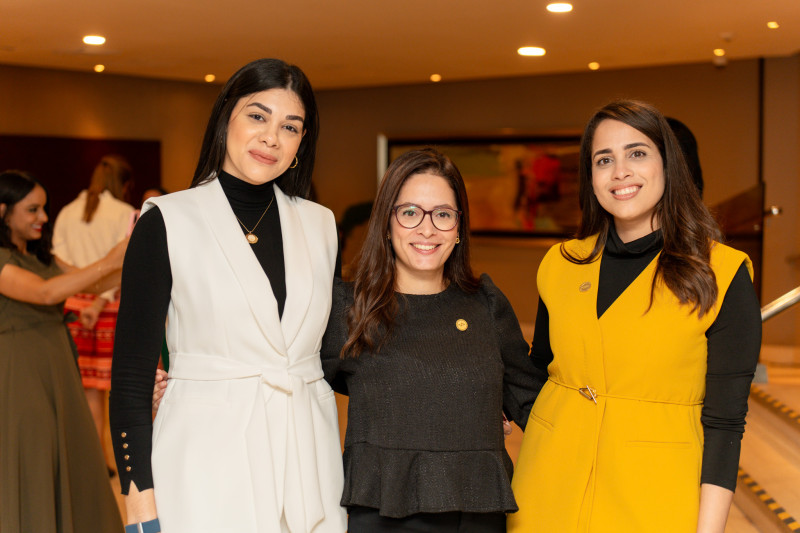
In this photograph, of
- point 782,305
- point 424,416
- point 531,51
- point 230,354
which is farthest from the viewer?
point 531,51

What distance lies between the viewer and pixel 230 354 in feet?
6.21

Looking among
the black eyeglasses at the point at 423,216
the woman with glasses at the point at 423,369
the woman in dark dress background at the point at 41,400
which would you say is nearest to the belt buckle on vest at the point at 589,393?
the woman with glasses at the point at 423,369

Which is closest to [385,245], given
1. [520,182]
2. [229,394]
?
[229,394]

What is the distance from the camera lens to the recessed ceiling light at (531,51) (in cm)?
764

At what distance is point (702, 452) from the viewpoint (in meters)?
1.84

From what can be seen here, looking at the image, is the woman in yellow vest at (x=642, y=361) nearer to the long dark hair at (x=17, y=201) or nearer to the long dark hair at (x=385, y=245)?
the long dark hair at (x=385, y=245)

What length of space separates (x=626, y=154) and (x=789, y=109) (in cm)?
757

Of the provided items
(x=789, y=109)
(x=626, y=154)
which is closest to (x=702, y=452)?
(x=626, y=154)

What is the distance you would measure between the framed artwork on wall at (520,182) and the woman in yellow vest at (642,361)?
800cm

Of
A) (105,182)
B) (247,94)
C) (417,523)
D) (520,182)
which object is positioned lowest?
(417,523)

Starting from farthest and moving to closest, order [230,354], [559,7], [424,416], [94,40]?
[94,40], [559,7], [424,416], [230,354]

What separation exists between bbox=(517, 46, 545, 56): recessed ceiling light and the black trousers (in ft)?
20.7

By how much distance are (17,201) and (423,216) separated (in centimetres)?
239

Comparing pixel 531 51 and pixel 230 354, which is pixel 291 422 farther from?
pixel 531 51
